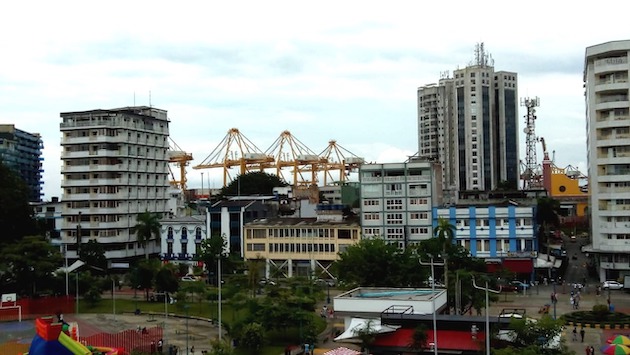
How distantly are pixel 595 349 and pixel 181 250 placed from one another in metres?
46.3

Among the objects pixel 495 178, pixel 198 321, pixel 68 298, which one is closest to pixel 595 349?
pixel 198 321

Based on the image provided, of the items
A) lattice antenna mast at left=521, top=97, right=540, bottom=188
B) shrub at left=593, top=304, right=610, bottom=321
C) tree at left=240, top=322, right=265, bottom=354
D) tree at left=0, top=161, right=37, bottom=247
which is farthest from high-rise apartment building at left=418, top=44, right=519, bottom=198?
tree at left=240, top=322, right=265, bottom=354

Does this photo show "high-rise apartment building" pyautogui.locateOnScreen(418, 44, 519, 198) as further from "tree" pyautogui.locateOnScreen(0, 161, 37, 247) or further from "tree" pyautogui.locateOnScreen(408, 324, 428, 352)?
"tree" pyautogui.locateOnScreen(408, 324, 428, 352)

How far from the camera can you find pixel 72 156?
7738cm

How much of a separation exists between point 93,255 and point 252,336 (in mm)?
37659

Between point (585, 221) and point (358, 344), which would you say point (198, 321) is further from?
point (585, 221)

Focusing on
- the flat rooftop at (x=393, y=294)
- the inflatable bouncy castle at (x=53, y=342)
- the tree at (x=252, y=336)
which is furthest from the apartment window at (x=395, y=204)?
the inflatable bouncy castle at (x=53, y=342)

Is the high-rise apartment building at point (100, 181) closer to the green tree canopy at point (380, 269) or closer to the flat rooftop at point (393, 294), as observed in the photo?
the green tree canopy at point (380, 269)

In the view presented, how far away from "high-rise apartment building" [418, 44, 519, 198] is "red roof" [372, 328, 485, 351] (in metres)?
107

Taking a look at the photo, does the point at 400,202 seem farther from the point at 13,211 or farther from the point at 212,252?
the point at 13,211

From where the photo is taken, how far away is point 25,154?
127 meters

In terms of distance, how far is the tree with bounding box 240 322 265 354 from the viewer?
35.5 metres

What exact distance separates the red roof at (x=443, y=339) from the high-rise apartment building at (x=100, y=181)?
51.1 metres

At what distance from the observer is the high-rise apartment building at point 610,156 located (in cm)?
5856
